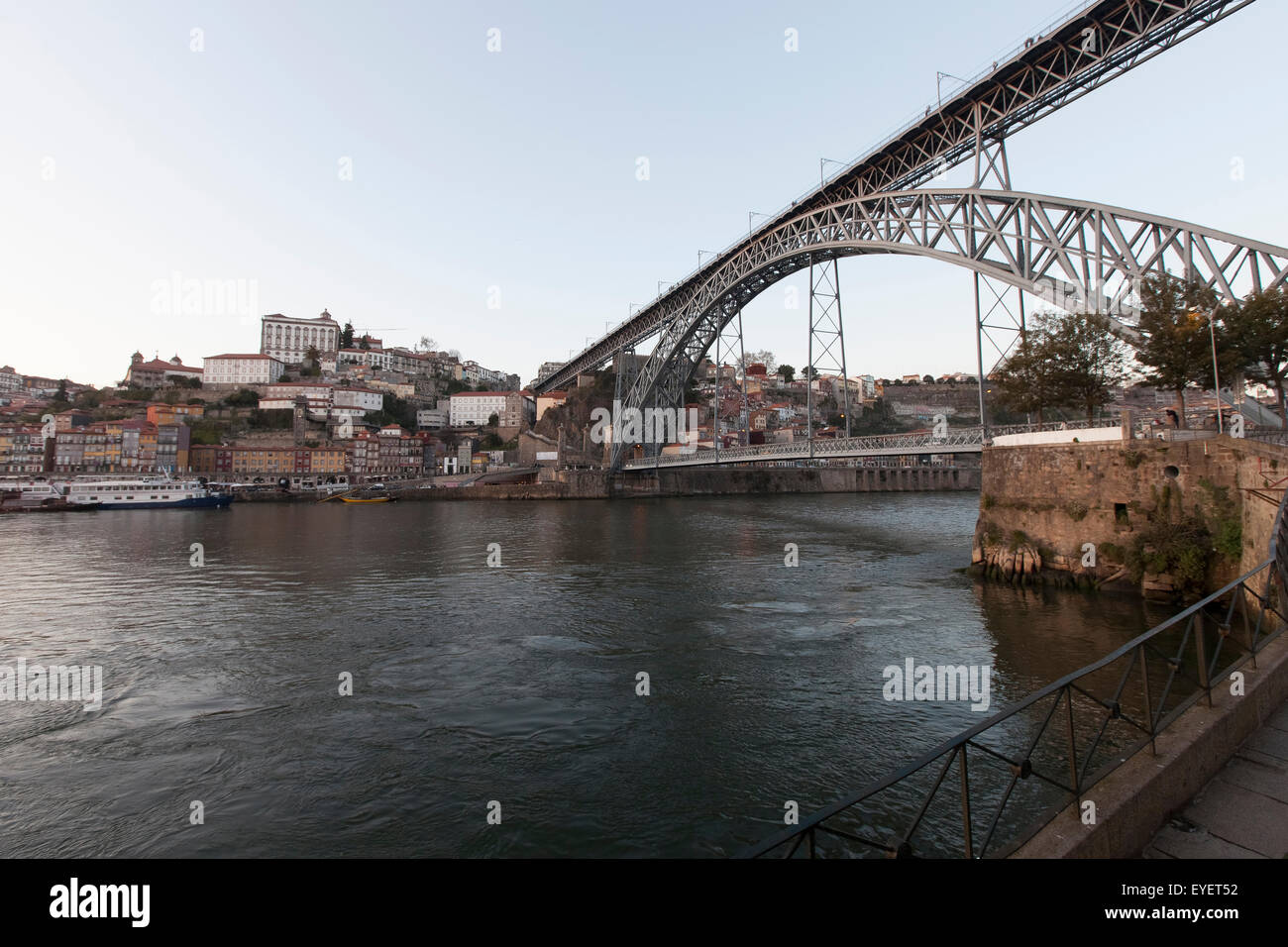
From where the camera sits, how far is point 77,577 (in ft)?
63.8

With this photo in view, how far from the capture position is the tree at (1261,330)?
15570mm

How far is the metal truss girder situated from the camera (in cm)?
1897

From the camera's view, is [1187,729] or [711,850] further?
[711,850]

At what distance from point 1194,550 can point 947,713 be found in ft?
28.2

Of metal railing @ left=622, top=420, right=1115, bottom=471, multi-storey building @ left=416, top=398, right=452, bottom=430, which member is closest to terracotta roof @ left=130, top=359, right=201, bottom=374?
multi-storey building @ left=416, top=398, right=452, bottom=430

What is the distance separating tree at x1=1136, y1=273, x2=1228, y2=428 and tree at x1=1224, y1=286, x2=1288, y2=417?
0.46m

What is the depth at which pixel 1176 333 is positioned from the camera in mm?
16109

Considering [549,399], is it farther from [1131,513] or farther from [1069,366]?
[1131,513]

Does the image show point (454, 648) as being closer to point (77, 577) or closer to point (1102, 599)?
point (1102, 599)

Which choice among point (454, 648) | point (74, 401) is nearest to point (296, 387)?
point (74, 401)

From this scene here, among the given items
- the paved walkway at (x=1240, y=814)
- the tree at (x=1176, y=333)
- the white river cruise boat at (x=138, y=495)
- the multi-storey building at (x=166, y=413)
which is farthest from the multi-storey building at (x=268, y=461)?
the paved walkway at (x=1240, y=814)

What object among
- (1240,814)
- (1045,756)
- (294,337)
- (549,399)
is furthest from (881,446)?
(294,337)

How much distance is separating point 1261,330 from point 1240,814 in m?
18.1

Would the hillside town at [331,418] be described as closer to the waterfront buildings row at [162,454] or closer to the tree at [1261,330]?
the waterfront buildings row at [162,454]
